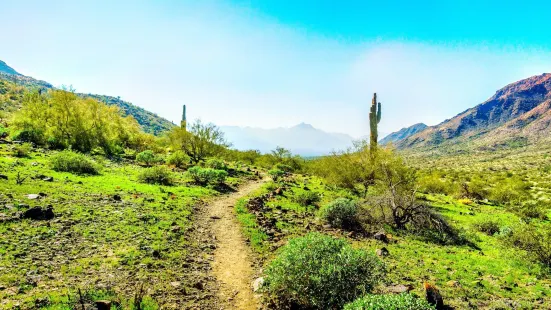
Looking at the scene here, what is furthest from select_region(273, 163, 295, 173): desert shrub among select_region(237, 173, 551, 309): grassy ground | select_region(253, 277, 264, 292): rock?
select_region(253, 277, 264, 292): rock

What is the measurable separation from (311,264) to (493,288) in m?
7.25

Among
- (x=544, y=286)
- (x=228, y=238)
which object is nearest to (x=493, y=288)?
(x=544, y=286)

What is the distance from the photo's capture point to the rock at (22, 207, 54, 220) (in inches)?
486

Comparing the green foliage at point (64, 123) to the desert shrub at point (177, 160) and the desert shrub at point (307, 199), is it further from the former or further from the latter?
the desert shrub at point (307, 199)

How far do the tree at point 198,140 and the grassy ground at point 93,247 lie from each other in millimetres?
24500

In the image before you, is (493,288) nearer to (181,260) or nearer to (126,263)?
(181,260)

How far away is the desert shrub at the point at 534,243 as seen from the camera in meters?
12.7

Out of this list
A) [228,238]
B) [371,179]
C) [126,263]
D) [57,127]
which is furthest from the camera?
[57,127]

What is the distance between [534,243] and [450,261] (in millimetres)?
3668

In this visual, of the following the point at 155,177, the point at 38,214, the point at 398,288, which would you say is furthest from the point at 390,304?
the point at 155,177

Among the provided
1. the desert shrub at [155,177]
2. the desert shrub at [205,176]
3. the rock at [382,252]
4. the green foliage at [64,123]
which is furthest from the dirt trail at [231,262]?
the green foliage at [64,123]

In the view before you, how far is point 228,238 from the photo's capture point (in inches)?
587

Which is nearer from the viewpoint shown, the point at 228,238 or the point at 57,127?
the point at 228,238

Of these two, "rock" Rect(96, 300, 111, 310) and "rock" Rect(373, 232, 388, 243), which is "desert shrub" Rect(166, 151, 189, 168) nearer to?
"rock" Rect(373, 232, 388, 243)
